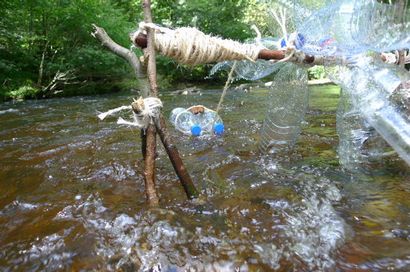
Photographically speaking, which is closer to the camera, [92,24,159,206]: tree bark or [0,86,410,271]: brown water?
[0,86,410,271]: brown water

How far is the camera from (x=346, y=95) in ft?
9.28

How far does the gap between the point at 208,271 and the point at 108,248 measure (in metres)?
0.58

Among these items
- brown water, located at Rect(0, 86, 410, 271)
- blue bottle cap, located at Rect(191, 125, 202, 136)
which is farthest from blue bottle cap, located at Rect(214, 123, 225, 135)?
brown water, located at Rect(0, 86, 410, 271)

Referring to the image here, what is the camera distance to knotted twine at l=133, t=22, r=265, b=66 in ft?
Answer: 6.61

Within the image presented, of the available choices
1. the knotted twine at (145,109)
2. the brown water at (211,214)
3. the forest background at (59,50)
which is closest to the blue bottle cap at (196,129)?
the brown water at (211,214)

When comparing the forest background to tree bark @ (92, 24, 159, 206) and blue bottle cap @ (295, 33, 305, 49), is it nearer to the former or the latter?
blue bottle cap @ (295, 33, 305, 49)

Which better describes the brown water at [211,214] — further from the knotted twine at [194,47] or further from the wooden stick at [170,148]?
the knotted twine at [194,47]

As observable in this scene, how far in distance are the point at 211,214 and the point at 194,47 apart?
3.41 ft

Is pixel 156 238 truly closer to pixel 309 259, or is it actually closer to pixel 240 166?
pixel 309 259

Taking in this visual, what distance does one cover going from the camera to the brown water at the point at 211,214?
1.82 metres

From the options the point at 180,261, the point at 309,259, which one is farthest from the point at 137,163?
the point at 309,259

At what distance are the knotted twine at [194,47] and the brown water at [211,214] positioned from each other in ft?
3.17

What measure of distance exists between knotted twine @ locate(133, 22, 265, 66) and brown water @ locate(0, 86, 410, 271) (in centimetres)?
97

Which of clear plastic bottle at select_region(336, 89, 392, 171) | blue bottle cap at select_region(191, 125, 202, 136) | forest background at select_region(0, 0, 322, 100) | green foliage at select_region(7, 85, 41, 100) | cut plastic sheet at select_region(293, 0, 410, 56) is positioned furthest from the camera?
forest background at select_region(0, 0, 322, 100)
